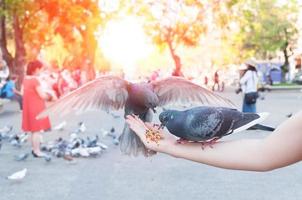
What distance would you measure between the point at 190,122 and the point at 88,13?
29.1 metres

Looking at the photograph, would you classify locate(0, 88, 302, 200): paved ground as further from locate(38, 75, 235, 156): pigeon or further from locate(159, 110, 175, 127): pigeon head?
locate(159, 110, 175, 127): pigeon head

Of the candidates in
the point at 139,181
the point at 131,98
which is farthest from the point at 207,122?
the point at 139,181

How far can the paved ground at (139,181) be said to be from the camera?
232 inches

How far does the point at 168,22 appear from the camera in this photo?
35531 millimetres

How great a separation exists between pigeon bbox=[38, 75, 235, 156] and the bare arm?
0.08 metres

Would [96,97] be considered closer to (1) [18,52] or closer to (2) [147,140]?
(2) [147,140]

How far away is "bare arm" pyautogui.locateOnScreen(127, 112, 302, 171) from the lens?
61.6 inches

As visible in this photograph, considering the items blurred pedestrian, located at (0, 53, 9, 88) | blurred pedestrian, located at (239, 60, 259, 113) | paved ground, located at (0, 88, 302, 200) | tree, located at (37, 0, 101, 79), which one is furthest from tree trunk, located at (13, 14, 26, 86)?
paved ground, located at (0, 88, 302, 200)

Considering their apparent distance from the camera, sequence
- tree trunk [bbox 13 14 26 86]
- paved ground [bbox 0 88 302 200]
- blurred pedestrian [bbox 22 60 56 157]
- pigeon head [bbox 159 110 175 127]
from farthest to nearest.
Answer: tree trunk [bbox 13 14 26 86] < blurred pedestrian [bbox 22 60 56 157] < paved ground [bbox 0 88 302 200] < pigeon head [bbox 159 110 175 127]

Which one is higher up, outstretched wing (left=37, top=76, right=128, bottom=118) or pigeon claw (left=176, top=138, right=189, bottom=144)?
outstretched wing (left=37, top=76, right=128, bottom=118)

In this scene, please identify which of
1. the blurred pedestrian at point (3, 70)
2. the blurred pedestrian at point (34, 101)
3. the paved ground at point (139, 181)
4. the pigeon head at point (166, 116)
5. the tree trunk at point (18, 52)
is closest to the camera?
the pigeon head at point (166, 116)

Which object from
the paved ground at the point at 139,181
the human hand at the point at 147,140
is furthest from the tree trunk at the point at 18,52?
the human hand at the point at 147,140

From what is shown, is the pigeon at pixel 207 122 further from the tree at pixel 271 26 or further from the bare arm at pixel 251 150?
the tree at pixel 271 26

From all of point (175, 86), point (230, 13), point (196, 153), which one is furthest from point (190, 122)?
point (230, 13)
